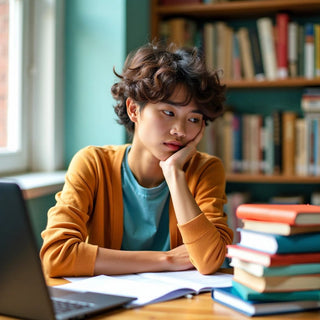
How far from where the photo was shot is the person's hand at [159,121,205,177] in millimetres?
1615

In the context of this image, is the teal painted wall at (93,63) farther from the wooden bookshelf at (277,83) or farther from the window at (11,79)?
the wooden bookshelf at (277,83)

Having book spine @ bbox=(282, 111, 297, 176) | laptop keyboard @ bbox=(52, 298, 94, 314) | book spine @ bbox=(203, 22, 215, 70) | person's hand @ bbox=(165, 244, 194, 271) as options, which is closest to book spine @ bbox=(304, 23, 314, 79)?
book spine @ bbox=(282, 111, 297, 176)

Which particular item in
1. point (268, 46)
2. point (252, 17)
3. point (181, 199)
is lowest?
point (181, 199)

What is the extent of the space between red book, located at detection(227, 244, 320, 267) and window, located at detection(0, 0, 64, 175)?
159cm

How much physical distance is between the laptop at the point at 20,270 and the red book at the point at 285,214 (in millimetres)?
366

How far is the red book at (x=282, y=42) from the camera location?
2.81m

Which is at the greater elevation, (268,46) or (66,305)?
(268,46)

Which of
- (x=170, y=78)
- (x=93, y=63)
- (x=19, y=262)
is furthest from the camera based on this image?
(x=93, y=63)

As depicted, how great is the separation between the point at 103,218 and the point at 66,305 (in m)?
0.66

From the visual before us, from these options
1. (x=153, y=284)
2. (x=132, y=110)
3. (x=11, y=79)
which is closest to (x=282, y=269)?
(x=153, y=284)

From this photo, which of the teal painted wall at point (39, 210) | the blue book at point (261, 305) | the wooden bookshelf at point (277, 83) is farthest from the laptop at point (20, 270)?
the wooden bookshelf at point (277, 83)

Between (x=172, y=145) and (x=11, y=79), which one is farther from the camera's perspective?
(x=11, y=79)

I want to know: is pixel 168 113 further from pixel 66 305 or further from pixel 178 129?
pixel 66 305

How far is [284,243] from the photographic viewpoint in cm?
103
